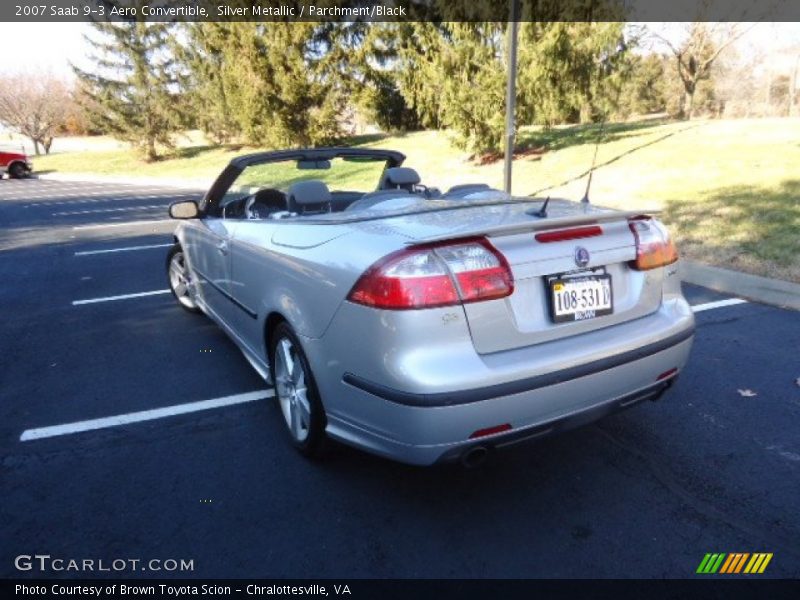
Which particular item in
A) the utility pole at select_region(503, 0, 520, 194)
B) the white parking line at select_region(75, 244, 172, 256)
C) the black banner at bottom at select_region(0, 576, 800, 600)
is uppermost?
the utility pole at select_region(503, 0, 520, 194)

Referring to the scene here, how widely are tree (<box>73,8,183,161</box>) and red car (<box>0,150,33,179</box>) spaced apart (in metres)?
4.81

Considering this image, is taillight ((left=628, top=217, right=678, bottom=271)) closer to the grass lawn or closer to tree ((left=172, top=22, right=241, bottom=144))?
the grass lawn

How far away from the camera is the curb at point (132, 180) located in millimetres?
20703

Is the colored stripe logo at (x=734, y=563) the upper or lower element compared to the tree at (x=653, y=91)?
lower

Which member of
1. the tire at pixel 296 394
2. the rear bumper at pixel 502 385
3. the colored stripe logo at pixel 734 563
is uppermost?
the rear bumper at pixel 502 385

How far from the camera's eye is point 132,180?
24.8 metres

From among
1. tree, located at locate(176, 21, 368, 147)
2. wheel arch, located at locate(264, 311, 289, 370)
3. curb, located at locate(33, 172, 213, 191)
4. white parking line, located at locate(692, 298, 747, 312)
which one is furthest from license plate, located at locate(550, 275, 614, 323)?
tree, located at locate(176, 21, 368, 147)

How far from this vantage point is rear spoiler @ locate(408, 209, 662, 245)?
223 centimetres

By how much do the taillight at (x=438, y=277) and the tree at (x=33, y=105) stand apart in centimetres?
4904

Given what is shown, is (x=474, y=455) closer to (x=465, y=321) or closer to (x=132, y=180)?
(x=465, y=321)

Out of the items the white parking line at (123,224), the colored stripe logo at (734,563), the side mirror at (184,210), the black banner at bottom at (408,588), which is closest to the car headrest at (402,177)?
the side mirror at (184,210)

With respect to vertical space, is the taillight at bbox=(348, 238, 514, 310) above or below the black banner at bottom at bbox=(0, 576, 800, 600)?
above

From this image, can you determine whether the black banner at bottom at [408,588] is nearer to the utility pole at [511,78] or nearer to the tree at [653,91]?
the utility pole at [511,78]

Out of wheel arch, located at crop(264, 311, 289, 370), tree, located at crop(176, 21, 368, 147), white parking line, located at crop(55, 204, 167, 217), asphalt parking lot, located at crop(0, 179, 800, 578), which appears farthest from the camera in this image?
tree, located at crop(176, 21, 368, 147)
